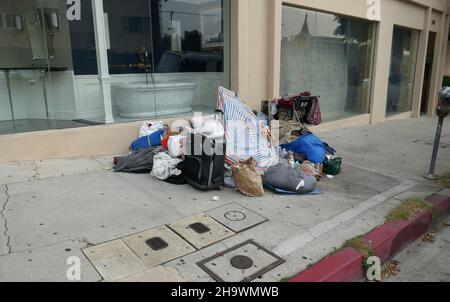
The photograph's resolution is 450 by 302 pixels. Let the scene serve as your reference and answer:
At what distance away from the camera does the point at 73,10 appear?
5.46 m

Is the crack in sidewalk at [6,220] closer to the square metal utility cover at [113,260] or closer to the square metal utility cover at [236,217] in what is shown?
the square metal utility cover at [113,260]

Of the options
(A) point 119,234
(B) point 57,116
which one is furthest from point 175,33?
(A) point 119,234

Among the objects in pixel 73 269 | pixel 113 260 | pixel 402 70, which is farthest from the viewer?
pixel 402 70

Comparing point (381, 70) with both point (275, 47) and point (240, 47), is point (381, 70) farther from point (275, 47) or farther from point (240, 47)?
point (240, 47)

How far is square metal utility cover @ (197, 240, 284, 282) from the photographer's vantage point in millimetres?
2637

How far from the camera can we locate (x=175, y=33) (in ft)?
21.1

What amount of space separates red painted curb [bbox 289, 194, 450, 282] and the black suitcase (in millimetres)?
1784

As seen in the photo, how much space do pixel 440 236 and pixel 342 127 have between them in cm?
591

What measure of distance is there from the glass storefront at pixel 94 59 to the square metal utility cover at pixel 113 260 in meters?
3.09

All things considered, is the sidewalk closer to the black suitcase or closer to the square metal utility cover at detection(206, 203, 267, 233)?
the square metal utility cover at detection(206, 203, 267, 233)

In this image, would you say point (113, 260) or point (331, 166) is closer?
point (113, 260)

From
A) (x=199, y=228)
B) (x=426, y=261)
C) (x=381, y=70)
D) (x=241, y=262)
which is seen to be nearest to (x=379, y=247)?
(x=426, y=261)

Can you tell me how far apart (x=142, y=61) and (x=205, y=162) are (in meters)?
2.93

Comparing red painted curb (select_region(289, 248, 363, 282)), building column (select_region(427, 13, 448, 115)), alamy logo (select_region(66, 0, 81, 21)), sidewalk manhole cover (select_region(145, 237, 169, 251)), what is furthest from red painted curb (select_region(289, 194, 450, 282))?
building column (select_region(427, 13, 448, 115))
